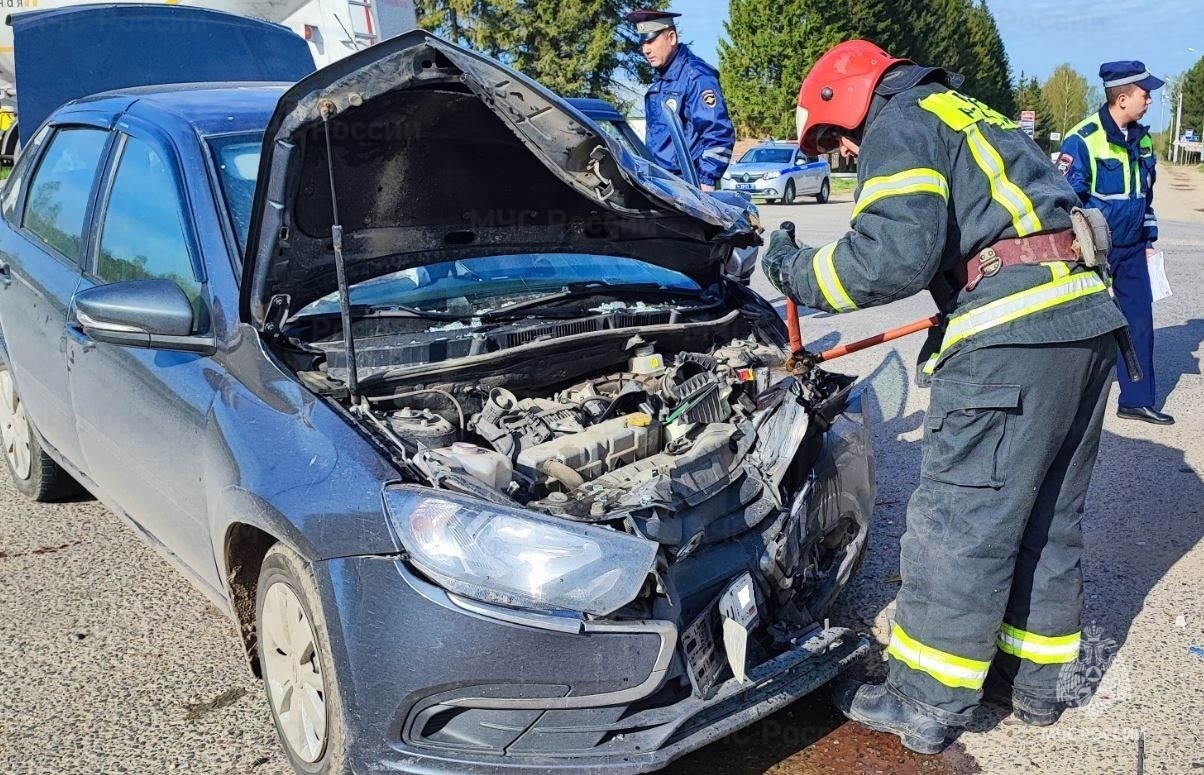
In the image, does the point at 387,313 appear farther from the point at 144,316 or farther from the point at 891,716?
the point at 891,716

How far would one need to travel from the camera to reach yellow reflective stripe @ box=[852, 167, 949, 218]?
2629mm

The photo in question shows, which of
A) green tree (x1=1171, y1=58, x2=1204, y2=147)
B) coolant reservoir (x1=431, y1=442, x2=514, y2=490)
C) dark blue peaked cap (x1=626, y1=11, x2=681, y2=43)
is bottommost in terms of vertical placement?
green tree (x1=1171, y1=58, x2=1204, y2=147)

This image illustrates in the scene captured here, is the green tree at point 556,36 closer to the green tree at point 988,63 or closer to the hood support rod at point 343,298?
the green tree at point 988,63

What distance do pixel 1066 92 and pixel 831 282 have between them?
101258 mm

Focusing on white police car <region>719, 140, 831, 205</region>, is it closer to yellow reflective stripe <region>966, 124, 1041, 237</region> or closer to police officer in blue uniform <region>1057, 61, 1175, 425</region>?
police officer in blue uniform <region>1057, 61, 1175, 425</region>

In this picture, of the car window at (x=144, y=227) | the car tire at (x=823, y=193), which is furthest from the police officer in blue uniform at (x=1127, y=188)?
the car tire at (x=823, y=193)

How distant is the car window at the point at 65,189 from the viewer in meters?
3.65

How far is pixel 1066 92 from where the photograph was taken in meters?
91.4

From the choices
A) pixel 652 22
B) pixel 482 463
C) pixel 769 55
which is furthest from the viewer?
pixel 769 55

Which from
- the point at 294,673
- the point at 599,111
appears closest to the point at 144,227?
the point at 294,673

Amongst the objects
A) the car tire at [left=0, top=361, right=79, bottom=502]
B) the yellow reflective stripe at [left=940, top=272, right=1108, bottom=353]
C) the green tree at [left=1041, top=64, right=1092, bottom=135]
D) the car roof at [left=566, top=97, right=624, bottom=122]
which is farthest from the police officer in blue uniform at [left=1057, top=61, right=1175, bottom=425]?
the green tree at [left=1041, top=64, right=1092, bottom=135]

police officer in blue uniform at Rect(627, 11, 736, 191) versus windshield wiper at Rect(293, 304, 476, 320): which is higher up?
police officer in blue uniform at Rect(627, 11, 736, 191)

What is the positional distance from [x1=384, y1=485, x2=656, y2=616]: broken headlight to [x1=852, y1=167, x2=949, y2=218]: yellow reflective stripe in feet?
3.60

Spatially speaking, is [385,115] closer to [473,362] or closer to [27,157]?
[473,362]
